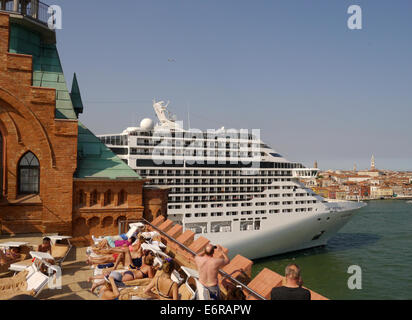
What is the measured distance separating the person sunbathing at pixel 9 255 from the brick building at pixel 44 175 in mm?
2436

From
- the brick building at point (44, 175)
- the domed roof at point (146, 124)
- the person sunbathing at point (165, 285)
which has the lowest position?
the person sunbathing at point (165, 285)

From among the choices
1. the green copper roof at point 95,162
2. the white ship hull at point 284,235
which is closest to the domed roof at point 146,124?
the white ship hull at point 284,235

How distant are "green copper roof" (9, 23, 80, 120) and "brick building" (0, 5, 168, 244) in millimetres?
575

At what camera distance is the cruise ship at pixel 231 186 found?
1358 inches

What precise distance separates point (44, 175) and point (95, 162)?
1881 millimetres

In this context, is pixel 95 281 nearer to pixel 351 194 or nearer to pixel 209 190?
pixel 209 190

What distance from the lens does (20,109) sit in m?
10.7

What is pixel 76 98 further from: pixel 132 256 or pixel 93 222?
pixel 132 256

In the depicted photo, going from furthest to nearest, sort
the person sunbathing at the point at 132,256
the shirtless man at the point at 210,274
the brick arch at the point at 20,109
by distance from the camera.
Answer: the brick arch at the point at 20,109 < the person sunbathing at the point at 132,256 < the shirtless man at the point at 210,274

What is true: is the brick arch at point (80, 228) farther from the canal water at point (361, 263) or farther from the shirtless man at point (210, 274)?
the canal water at point (361, 263)

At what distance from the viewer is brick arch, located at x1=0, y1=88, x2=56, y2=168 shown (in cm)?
1053

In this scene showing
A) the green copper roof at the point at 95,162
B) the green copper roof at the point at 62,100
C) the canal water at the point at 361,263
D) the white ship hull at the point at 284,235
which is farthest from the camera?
the white ship hull at the point at 284,235

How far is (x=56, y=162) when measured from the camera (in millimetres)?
10898

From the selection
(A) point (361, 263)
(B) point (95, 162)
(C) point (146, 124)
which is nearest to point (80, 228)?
(B) point (95, 162)
